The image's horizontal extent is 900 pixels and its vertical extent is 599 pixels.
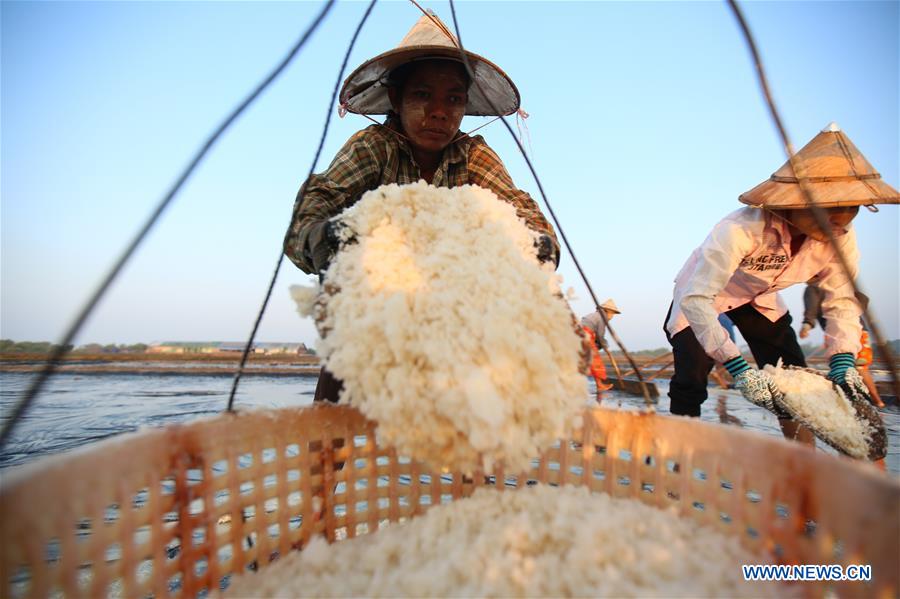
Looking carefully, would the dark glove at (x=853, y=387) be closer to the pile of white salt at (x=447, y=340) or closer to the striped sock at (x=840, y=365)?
the striped sock at (x=840, y=365)

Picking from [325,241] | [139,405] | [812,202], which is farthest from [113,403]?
[812,202]

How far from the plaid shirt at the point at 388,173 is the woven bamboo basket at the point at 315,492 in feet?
1.73

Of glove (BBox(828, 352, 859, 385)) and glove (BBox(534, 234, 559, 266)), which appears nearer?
glove (BBox(534, 234, 559, 266))

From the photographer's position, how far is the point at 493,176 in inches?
66.3

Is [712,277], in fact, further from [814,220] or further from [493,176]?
[493,176]

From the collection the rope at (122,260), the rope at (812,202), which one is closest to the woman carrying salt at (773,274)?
the rope at (812,202)

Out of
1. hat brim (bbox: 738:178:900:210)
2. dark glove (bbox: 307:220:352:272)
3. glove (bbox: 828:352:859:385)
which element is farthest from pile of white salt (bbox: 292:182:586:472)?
glove (bbox: 828:352:859:385)

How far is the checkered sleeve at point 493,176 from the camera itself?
1.60m

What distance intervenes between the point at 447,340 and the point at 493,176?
995 millimetres

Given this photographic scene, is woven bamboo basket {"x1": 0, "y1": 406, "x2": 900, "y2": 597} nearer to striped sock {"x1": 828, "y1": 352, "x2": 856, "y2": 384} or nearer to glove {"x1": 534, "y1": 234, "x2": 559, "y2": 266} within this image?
glove {"x1": 534, "y1": 234, "x2": 559, "y2": 266}

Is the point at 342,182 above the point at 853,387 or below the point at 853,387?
above

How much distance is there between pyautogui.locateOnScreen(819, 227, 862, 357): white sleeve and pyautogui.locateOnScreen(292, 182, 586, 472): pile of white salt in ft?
5.48

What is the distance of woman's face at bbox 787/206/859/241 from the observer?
1.78 metres

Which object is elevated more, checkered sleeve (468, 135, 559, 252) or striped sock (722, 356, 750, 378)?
checkered sleeve (468, 135, 559, 252)
